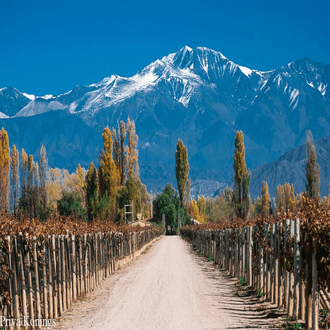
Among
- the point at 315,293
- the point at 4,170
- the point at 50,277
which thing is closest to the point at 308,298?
the point at 315,293

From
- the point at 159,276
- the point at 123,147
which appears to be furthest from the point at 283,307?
the point at 123,147

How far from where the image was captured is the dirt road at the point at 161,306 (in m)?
9.76

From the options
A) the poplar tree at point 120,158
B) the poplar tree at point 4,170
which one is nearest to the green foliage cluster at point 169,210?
the poplar tree at point 120,158

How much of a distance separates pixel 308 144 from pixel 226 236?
34724mm

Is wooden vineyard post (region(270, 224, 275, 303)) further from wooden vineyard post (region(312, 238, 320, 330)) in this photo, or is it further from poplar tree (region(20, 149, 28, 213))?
poplar tree (region(20, 149, 28, 213))

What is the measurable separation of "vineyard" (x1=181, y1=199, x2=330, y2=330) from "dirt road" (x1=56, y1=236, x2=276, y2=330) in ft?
2.63

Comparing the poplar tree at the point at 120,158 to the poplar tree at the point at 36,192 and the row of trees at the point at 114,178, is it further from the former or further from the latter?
the poplar tree at the point at 36,192

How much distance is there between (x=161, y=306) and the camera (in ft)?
38.4

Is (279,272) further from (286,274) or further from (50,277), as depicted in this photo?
(50,277)

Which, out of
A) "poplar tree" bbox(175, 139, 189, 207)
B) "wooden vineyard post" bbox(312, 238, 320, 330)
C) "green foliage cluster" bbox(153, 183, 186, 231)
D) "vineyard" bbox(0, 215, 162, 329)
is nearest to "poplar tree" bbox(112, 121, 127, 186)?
"poplar tree" bbox(175, 139, 189, 207)

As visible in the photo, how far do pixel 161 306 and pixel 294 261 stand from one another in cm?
375

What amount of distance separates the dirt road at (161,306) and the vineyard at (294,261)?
2.63ft

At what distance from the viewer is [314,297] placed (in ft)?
27.3

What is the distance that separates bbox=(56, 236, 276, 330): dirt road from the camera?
32.0 ft
